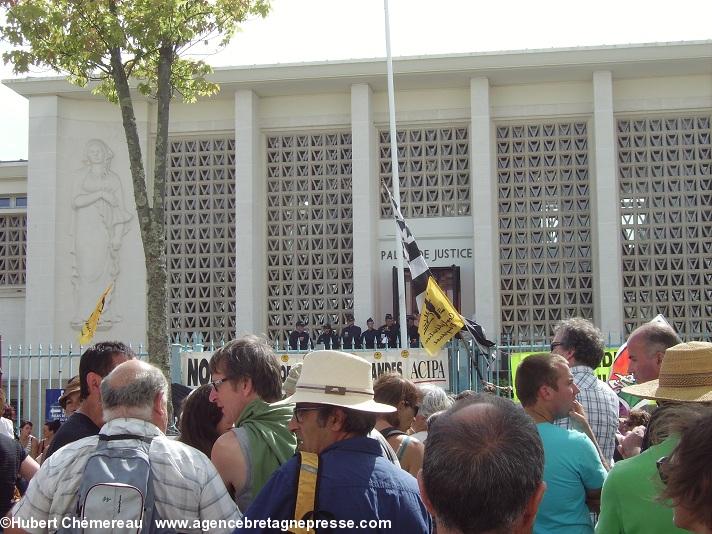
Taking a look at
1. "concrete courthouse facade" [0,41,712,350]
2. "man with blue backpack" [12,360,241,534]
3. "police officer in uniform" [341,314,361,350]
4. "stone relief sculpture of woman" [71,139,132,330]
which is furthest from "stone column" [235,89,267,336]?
"man with blue backpack" [12,360,241,534]

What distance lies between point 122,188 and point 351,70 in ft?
20.4

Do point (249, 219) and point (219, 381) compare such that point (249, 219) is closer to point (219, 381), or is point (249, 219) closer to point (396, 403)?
point (396, 403)

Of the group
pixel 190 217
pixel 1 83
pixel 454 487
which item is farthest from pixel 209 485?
pixel 1 83

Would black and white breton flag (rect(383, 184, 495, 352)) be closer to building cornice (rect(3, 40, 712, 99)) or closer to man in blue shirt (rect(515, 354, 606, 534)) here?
building cornice (rect(3, 40, 712, 99))

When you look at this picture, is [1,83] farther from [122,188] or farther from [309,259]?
[309,259]

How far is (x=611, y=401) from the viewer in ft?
17.0

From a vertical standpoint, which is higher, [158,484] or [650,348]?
[650,348]

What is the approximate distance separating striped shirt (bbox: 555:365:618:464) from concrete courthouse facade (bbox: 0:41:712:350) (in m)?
14.6

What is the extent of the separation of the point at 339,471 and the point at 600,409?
8.77ft

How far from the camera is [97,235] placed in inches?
833

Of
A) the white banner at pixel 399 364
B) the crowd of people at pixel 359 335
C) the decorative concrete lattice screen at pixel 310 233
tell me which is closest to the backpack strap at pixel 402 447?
the white banner at pixel 399 364

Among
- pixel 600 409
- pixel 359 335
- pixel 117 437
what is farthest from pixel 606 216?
pixel 117 437

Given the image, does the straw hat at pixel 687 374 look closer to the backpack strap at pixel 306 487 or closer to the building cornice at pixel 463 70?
the backpack strap at pixel 306 487

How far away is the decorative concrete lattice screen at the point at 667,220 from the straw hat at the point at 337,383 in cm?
1764
